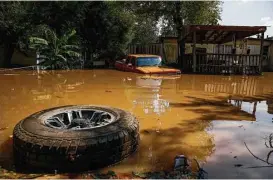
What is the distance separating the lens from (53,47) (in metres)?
19.1

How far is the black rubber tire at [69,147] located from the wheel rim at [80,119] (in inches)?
22.5

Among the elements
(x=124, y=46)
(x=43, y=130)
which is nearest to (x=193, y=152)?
(x=43, y=130)

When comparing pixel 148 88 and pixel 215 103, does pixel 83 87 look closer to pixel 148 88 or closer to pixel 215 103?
pixel 148 88

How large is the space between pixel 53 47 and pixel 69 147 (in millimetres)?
16375

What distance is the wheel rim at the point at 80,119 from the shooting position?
16.0ft

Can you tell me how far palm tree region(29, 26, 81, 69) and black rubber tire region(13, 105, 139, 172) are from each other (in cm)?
1550

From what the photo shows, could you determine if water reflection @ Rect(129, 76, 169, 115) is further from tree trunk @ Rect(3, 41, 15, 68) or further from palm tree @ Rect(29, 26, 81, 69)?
tree trunk @ Rect(3, 41, 15, 68)

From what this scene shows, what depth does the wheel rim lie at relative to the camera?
489 centimetres

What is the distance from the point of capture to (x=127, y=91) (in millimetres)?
10211

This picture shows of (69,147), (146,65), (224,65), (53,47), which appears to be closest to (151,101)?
(69,147)

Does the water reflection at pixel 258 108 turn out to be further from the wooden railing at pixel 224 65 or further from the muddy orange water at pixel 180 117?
the wooden railing at pixel 224 65

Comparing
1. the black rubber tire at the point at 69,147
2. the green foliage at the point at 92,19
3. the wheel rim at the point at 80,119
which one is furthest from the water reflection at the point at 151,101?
the green foliage at the point at 92,19

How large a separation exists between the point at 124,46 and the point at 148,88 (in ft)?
41.9

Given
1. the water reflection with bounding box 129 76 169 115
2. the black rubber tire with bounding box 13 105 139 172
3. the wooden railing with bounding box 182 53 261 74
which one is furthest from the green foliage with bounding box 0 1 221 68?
the black rubber tire with bounding box 13 105 139 172
